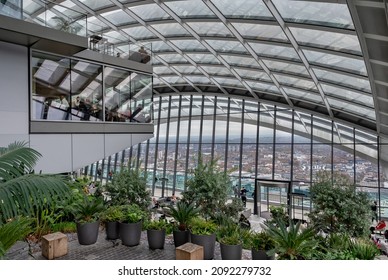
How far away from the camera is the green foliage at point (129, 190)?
24.5 feet

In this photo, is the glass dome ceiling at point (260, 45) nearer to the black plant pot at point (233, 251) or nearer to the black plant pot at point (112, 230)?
the black plant pot at point (112, 230)

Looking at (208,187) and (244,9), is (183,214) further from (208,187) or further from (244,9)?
(244,9)

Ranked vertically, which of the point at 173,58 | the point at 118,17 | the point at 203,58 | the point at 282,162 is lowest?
the point at 282,162

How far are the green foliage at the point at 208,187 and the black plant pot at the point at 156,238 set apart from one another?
2.79 meters

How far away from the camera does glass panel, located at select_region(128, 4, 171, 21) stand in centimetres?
1425

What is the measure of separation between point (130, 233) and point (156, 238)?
501 millimetres

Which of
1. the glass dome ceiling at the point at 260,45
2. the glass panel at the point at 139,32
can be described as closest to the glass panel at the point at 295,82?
the glass dome ceiling at the point at 260,45

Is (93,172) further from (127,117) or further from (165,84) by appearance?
(127,117)

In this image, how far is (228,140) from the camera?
23156 millimetres

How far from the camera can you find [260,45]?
1462cm

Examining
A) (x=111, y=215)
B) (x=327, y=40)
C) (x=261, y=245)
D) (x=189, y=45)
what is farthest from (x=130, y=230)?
(x=189, y=45)

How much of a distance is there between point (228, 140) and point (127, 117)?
11.6m
